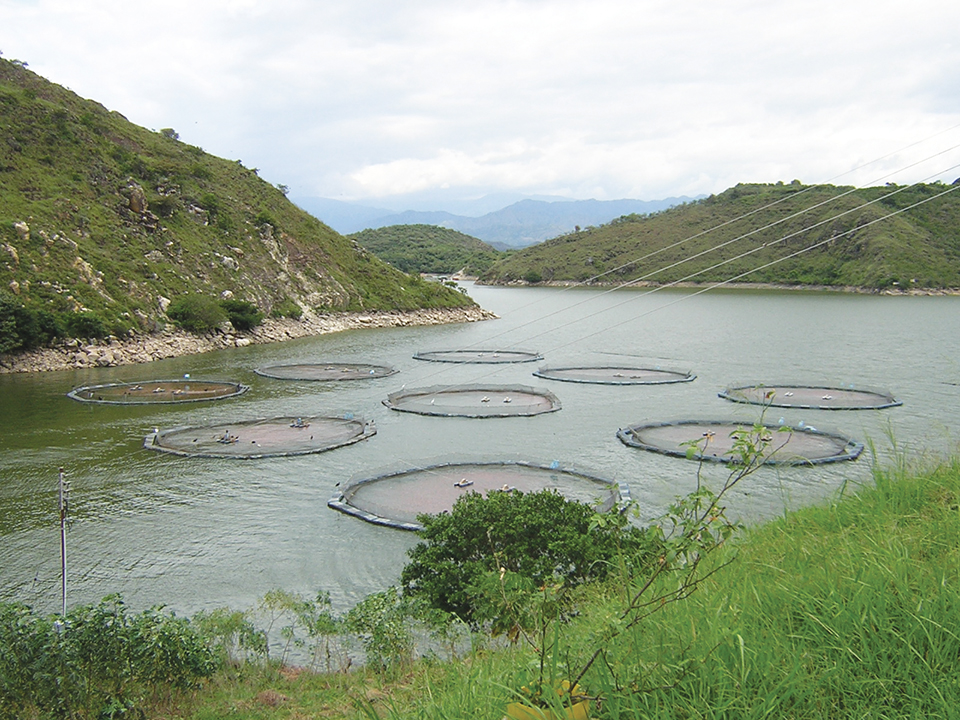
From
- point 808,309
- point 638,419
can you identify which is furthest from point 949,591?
point 808,309

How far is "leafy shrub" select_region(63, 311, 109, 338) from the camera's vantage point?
5394 cm

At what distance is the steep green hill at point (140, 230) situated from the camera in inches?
2336

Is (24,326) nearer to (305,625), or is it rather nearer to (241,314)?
(241,314)

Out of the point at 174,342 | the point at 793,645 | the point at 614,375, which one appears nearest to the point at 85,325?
the point at 174,342

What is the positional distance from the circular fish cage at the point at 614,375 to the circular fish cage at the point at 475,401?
238 inches

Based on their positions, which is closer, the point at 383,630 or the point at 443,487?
the point at 383,630

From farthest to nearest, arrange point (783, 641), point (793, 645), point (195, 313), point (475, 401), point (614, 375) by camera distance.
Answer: point (195, 313) < point (614, 375) < point (475, 401) < point (783, 641) < point (793, 645)

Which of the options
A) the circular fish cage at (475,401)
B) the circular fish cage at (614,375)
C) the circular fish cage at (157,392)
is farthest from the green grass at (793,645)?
the circular fish cage at (614,375)

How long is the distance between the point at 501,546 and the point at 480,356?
47495 millimetres

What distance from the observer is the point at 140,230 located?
2879 inches

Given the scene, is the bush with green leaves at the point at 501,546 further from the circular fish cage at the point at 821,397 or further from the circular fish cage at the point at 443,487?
the circular fish cage at the point at 821,397

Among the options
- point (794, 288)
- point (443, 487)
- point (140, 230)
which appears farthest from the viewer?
point (794, 288)

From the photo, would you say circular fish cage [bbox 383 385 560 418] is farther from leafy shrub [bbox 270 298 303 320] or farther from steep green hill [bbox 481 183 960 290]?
steep green hill [bbox 481 183 960 290]

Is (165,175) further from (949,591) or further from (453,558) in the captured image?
(949,591)
